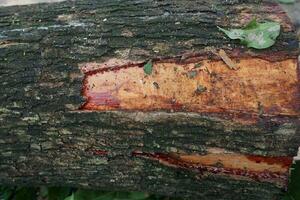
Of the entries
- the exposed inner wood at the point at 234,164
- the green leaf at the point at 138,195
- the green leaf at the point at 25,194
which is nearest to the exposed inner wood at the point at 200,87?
the exposed inner wood at the point at 234,164

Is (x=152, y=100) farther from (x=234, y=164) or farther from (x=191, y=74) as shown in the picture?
(x=234, y=164)

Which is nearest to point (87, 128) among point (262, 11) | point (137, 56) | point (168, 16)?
point (137, 56)

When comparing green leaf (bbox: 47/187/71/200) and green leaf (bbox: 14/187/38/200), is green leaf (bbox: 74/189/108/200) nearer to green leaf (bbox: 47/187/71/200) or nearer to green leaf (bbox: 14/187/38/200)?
green leaf (bbox: 47/187/71/200)

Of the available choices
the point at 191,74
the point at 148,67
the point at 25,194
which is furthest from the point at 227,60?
the point at 25,194

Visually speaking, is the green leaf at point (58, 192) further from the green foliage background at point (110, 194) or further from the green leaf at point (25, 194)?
the green leaf at point (25, 194)

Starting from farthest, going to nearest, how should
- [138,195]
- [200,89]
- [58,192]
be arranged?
[58,192] → [138,195] → [200,89]

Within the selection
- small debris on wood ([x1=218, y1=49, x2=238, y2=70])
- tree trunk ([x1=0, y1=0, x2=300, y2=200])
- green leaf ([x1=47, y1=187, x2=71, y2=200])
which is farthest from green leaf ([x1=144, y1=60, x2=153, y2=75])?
green leaf ([x1=47, y1=187, x2=71, y2=200])

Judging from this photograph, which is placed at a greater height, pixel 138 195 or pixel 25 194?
pixel 138 195

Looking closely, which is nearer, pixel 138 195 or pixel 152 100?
pixel 152 100
